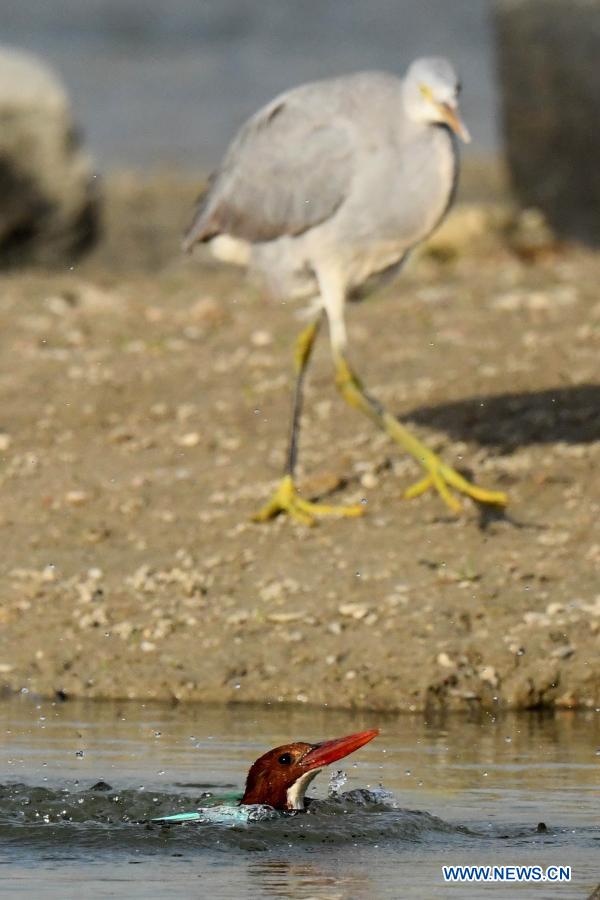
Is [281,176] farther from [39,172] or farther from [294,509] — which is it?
[39,172]

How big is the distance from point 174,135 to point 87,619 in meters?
20.1

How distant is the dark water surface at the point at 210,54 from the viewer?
2742 cm

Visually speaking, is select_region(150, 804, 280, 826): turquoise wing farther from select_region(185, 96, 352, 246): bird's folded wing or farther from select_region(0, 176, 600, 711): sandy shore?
select_region(185, 96, 352, 246): bird's folded wing

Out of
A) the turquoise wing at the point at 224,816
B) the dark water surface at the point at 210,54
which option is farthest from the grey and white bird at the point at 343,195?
the dark water surface at the point at 210,54

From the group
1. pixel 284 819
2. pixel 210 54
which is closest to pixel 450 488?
pixel 284 819

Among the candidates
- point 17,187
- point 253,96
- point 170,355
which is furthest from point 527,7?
point 253,96

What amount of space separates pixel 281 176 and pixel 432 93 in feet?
2.73

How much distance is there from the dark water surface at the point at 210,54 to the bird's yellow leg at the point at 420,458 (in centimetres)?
1648

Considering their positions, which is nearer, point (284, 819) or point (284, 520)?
point (284, 819)

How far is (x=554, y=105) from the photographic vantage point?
1571cm

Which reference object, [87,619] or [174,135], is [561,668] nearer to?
[87,619]

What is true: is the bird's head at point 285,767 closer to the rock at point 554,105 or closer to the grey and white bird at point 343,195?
the grey and white bird at point 343,195

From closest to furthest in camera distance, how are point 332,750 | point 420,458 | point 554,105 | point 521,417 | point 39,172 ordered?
point 332,750 → point 420,458 → point 521,417 → point 39,172 → point 554,105

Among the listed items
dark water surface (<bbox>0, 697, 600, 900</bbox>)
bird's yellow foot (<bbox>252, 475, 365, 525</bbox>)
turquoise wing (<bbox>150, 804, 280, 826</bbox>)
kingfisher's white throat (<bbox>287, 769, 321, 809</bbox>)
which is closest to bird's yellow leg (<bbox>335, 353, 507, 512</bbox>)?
bird's yellow foot (<bbox>252, 475, 365, 525</bbox>)
